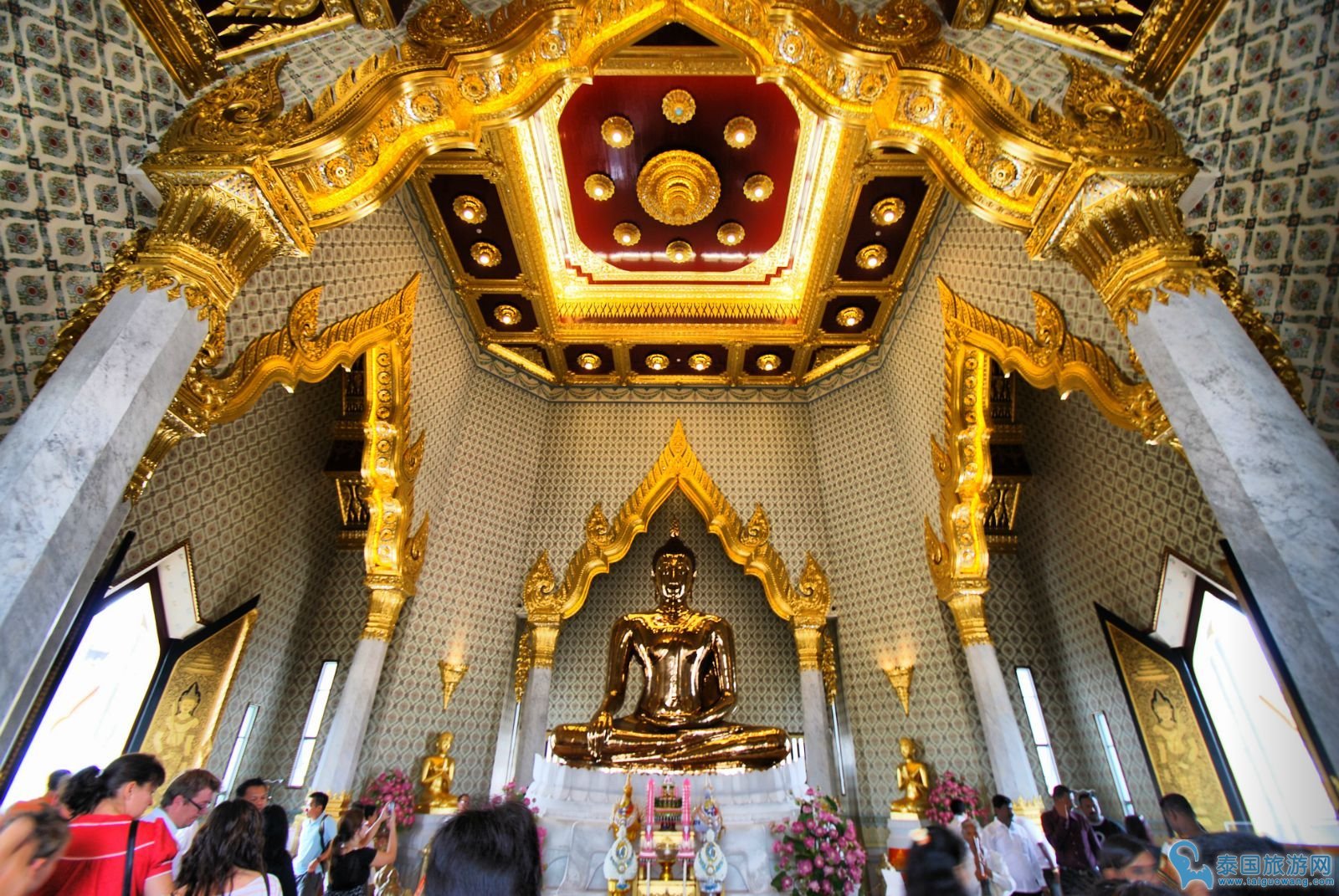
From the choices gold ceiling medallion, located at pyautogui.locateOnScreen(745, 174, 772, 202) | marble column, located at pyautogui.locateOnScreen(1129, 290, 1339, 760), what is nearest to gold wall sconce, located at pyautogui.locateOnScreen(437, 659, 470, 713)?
gold ceiling medallion, located at pyautogui.locateOnScreen(745, 174, 772, 202)

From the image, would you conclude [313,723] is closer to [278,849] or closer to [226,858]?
[278,849]

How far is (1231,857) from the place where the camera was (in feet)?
5.60

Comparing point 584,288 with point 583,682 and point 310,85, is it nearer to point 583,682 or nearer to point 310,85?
point 310,85

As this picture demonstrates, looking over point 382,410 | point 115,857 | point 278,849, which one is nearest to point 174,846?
point 115,857

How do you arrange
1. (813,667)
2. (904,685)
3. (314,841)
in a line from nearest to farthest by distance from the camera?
(314,841), (904,685), (813,667)

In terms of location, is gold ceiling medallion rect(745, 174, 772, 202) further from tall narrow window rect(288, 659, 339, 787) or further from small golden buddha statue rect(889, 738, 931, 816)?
tall narrow window rect(288, 659, 339, 787)

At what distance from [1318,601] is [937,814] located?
219 inches

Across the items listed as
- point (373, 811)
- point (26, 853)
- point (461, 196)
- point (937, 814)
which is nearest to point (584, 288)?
point (461, 196)

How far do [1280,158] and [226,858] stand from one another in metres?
5.85

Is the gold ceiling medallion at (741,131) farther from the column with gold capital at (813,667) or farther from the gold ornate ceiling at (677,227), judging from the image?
the column with gold capital at (813,667)

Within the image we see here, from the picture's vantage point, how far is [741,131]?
707 cm

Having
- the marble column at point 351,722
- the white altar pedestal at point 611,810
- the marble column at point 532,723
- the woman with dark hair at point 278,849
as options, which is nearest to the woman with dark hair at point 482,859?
the woman with dark hair at point 278,849

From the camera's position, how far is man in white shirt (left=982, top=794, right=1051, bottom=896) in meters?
4.86

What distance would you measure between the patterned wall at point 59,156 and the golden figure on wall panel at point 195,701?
189 inches
